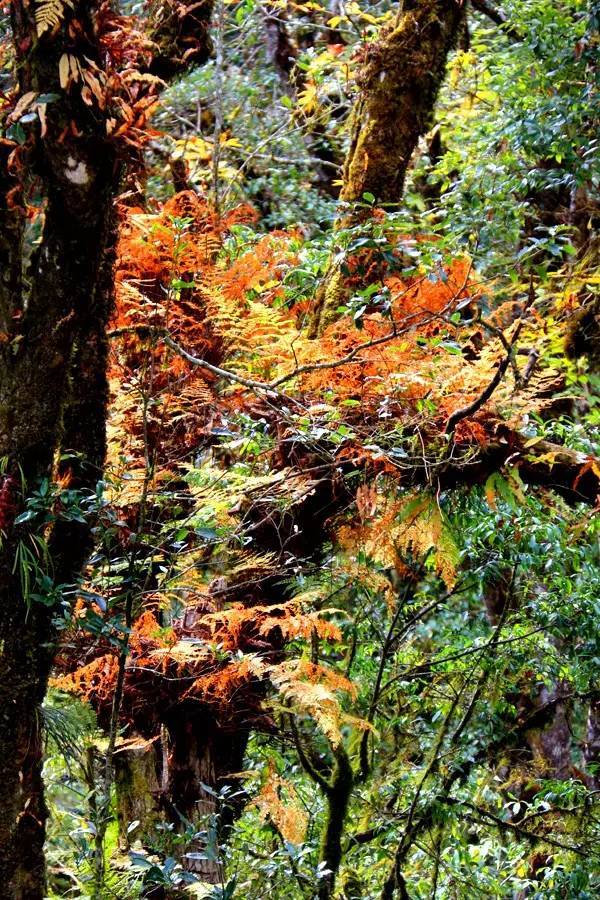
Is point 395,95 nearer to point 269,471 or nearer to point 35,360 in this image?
point 269,471

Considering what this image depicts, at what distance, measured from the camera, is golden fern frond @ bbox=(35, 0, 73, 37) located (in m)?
2.41

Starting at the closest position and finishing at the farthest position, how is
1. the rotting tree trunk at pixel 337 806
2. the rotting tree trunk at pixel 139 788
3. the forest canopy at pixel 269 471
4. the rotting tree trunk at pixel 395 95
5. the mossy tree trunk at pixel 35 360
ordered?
the mossy tree trunk at pixel 35 360, the forest canopy at pixel 269 471, the rotting tree trunk at pixel 139 788, the rotting tree trunk at pixel 337 806, the rotting tree trunk at pixel 395 95

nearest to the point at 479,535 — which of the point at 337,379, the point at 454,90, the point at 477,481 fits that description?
the point at 477,481

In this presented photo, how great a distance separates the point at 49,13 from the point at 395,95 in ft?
8.31

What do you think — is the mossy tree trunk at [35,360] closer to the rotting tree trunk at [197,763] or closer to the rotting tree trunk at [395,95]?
the rotting tree trunk at [197,763]

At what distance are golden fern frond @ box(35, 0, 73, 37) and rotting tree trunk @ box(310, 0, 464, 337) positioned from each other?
7.26 ft

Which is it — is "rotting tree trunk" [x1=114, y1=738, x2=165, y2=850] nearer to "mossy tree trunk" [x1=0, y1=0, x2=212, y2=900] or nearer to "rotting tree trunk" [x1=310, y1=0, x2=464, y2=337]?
"mossy tree trunk" [x1=0, y1=0, x2=212, y2=900]

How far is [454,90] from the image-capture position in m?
7.73

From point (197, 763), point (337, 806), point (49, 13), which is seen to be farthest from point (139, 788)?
point (49, 13)

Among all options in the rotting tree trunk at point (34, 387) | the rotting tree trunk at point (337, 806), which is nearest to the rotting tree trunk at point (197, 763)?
the rotting tree trunk at point (337, 806)

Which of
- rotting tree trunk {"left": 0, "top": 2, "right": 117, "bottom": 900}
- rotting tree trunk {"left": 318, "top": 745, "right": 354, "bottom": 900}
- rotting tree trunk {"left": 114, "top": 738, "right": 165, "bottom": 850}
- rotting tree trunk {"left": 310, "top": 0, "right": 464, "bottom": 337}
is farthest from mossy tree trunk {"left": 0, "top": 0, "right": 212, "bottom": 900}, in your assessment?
rotting tree trunk {"left": 310, "top": 0, "right": 464, "bottom": 337}

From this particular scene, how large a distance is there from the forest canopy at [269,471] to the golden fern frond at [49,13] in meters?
0.01

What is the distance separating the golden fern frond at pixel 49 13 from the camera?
2.41 meters

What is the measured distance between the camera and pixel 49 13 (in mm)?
2430
